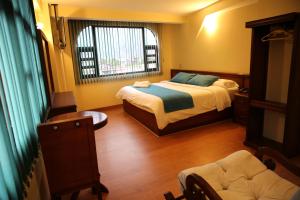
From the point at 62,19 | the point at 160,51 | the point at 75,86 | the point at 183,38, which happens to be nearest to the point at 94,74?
the point at 75,86

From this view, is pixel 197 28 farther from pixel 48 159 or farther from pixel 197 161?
pixel 48 159

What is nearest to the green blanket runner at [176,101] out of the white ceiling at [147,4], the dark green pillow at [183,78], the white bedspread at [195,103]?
the white bedspread at [195,103]

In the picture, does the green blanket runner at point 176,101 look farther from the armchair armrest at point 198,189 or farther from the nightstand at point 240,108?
the armchair armrest at point 198,189

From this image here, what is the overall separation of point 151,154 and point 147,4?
317 centimetres

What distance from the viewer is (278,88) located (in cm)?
Result: 268

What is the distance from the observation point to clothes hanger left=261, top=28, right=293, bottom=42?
7.79 ft

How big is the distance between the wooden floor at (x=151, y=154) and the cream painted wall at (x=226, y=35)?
1.37 m

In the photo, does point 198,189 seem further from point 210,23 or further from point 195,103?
point 210,23

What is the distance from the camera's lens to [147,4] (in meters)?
4.12

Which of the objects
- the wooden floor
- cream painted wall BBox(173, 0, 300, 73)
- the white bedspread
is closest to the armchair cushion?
the wooden floor

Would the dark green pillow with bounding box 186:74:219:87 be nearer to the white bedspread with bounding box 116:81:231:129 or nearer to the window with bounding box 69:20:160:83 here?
the white bedspread with bounding box 116:81:231:129

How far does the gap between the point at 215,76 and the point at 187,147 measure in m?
2.04

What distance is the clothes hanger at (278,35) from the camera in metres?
2.37

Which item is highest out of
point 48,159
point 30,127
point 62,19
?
point 62,19
